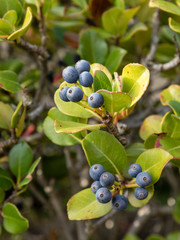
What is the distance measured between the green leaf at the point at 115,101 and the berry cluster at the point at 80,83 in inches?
0.6

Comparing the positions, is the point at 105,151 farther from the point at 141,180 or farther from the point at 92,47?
the point at 92,47

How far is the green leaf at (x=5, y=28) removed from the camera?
0.80m

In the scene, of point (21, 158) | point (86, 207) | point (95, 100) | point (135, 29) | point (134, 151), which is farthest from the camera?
point (135, 29)

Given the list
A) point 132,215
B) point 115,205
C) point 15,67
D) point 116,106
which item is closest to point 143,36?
point 15,67

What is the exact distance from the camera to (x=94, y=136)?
70 centimetres

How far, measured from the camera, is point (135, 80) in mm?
683

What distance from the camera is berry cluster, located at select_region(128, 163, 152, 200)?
664mm

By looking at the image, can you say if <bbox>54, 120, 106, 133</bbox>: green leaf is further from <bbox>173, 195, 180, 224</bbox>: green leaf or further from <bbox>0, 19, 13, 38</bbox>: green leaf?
<bbox>173, 195, 180, 224</bbox>: green leaf

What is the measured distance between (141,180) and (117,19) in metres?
0.63

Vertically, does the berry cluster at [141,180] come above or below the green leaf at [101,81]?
below

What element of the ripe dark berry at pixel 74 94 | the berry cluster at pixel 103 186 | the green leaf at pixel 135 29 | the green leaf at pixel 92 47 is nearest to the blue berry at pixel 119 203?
the berry cluster at pixel 103 186

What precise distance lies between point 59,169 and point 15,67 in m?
0.64

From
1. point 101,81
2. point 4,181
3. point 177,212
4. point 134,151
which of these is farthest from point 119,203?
point 177,212

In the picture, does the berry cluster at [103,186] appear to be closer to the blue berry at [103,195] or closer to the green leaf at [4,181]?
the blue berry at [103,195]
